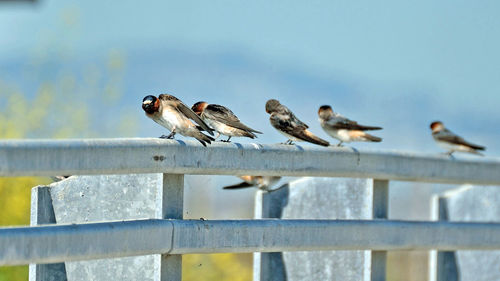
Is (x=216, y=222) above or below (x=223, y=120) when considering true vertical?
below

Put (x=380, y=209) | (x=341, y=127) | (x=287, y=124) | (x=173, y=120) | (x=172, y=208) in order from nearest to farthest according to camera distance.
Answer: (x=172, y=208), (x=380, y=209), (x=173, y=120), (x=287, y=124), (x=341, y=127)

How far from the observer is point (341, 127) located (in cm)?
1284

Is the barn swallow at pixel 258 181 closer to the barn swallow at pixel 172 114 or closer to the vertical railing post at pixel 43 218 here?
the barn swallow at pixel 172 114

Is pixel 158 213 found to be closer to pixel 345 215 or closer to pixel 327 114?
pixel 345 215

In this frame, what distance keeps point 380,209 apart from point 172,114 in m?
1.60

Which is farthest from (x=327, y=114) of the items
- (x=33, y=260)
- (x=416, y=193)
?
(x=33, y=260)

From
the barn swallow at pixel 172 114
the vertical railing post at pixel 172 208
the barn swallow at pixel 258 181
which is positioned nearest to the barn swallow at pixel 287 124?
the barn swallow at pixel 258 181

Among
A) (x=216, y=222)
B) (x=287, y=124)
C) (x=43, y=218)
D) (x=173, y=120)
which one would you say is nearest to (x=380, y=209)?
(x=173, y=120)

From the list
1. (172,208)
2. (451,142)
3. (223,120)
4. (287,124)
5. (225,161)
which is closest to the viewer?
(172,208)

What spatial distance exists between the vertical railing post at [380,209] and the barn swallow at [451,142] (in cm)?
766

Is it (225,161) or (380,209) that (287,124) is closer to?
(380,209)

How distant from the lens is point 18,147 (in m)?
4.64

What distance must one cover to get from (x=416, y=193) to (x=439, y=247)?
485 inches

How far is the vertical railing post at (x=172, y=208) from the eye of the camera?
548 centimetres
